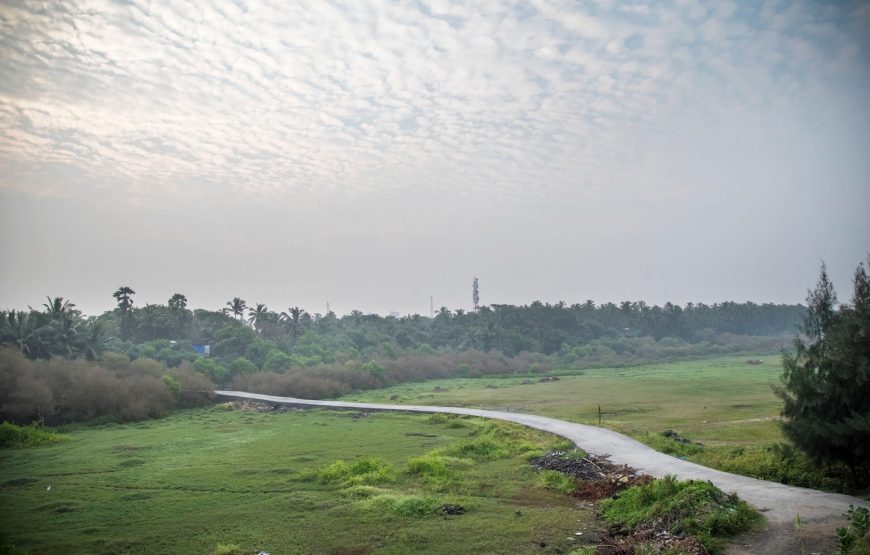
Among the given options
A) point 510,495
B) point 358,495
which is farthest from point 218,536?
point 510,495

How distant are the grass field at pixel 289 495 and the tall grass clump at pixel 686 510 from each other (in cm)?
114

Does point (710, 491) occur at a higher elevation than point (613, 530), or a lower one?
higher

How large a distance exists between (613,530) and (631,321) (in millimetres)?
149004

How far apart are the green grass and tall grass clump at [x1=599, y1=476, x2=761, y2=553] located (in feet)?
15.2

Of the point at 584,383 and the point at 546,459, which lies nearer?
the point at 546,459

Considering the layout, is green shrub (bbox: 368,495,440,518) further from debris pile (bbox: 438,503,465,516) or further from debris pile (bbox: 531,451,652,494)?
debris pile (bbox: 531,451,652,494)

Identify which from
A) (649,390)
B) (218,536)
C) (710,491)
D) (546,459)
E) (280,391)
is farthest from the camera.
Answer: (280,391)

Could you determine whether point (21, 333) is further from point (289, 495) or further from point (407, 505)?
point (407, 505)

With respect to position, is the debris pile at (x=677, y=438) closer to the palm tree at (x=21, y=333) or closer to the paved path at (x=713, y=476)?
the paved path at (x=713, y=476)

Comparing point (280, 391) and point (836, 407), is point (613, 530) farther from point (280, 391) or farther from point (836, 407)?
point (280, 391)

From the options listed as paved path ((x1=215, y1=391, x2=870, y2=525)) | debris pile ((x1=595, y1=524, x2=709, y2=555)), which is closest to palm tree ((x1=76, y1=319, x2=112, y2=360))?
paved path ((x1=215, y1=391, x2=870, y2=525))

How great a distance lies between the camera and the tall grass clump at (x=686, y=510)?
14898 mm

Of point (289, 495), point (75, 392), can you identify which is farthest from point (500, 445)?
point (75, 392)

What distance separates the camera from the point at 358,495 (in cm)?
2225
